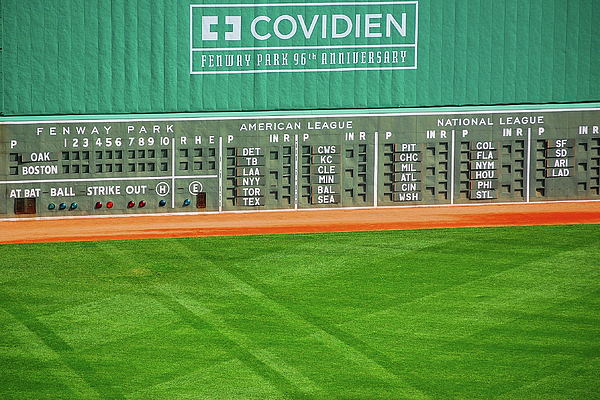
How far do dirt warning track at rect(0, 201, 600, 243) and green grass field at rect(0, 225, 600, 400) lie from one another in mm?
606

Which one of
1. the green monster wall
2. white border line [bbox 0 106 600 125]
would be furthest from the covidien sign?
white border line [bbox 0 106 600 125]

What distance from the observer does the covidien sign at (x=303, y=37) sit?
56.5ft

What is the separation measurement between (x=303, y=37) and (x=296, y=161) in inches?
89.1

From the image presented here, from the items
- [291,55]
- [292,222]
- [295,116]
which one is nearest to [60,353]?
[292,222]

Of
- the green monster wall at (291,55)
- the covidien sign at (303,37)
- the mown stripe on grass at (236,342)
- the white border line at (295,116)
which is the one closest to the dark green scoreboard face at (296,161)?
the white border line at (295,116)

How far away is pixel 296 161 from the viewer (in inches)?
694

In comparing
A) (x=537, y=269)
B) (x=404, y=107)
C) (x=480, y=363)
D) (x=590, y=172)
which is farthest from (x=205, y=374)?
(x=590, y=172)

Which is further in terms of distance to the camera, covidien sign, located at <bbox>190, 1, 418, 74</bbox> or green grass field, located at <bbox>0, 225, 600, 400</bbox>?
covidien sign, located at <bbox>190, 1, 418, 74</bbox>

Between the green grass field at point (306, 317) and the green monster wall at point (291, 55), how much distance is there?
2916 mm

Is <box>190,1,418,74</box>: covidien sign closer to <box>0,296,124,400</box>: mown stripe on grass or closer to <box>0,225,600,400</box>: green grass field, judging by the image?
<box>0,225,600,400</box>: green grass field

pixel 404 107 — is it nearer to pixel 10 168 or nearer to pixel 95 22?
pixel 95 22

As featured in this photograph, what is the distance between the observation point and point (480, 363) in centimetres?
1034

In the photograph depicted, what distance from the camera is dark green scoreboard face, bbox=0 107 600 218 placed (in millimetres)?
16844

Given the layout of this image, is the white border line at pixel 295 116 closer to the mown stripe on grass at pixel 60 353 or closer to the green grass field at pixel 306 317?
the green grass field at pixel 306 317
